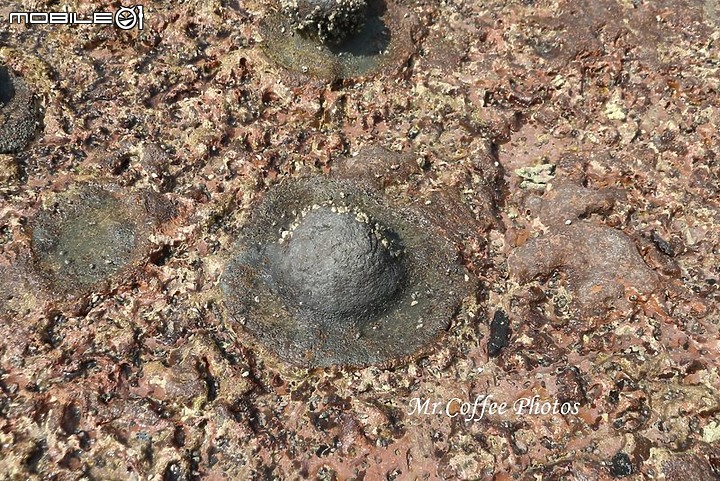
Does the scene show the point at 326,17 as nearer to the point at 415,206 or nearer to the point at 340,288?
the point at 415,206

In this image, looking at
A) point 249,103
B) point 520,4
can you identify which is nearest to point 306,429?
point 249,103

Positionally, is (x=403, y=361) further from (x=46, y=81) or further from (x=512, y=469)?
(x=46, y=81)

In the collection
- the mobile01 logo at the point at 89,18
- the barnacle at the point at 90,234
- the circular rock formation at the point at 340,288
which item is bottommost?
the circular rock formation at the point at 340,288

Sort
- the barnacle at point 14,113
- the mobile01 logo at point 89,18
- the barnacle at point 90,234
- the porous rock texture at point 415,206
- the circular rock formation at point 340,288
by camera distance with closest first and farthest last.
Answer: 1. the porous rock texture at point 415,206
2. the circular rock formation at point 340,288
3. the barnacle at point 90,234
4. the barnacle at point 14,113
5. the mobile01 logo at point 89,18

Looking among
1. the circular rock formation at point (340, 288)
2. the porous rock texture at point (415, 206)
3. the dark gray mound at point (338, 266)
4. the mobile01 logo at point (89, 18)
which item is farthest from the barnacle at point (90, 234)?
the mobile01 logo at point (89, 18)

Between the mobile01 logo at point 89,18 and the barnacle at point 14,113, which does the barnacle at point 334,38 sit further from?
the barnacle at point 14,113

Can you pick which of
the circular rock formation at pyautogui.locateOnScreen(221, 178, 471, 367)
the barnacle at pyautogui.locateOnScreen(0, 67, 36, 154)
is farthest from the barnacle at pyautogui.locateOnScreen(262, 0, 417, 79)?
the barnacle at pyautogui.locateOnScreen(0, 67, 36, 154)
